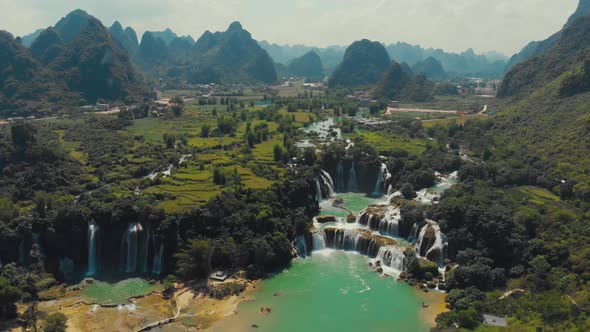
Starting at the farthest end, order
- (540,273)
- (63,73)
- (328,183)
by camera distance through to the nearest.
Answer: (63,73)
(328,183)
(540,273)

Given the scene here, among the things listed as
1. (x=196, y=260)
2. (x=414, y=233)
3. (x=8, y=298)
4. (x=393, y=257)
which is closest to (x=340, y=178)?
(x=414, y=233)

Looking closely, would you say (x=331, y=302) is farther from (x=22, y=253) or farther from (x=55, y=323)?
(x=22, y=253)

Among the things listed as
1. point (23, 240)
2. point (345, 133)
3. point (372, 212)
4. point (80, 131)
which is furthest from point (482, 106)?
point (23, 240)

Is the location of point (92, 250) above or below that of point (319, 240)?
above

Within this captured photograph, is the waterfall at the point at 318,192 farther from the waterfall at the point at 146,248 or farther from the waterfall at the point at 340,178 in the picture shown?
the waterfall at the point at 146,248

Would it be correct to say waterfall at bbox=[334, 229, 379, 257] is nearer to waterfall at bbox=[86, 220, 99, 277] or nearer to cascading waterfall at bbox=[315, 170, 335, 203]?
cascading waterfall at bbox=[315, 170, 335, 203]

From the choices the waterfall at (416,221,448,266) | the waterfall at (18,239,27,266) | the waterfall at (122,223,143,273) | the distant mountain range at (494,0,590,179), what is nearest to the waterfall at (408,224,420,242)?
the waterfall at (416,221,448,266)
